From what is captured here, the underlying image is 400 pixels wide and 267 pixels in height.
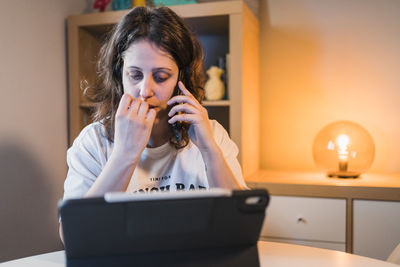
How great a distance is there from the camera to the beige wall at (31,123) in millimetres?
1657

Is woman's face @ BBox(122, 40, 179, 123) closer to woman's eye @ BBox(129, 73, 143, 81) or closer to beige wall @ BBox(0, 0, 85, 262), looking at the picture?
woman's eye @ BBox(129, 73, 143, 81)

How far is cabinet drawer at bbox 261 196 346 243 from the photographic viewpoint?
A: 1735 mm

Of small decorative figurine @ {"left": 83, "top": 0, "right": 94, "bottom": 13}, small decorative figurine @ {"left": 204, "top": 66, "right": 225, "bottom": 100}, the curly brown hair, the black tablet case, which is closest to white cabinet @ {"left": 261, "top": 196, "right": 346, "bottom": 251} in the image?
small decorative figurine @ {"left": 204, "top": 66, "right": 225, "bottom": 100}

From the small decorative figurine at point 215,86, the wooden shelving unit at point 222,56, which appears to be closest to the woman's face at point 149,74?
the wooden shelving unit at point 222,56

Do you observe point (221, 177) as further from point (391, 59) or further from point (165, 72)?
point (391, 59)

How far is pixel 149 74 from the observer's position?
3.76 ft

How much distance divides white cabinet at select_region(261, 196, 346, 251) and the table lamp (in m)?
0.21

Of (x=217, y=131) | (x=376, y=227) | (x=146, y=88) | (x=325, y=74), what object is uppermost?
(x=325, y=74)

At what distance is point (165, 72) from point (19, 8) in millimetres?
950

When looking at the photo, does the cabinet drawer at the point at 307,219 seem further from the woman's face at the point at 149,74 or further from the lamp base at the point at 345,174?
the woman's face at the point at 149,74

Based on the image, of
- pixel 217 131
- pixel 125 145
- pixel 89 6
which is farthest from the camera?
pixel 89 6

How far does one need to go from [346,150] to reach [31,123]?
4.72ft

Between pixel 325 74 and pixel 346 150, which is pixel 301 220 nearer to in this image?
pixel 346 150

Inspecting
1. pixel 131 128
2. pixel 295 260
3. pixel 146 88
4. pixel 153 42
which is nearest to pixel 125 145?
pixel 131 128
